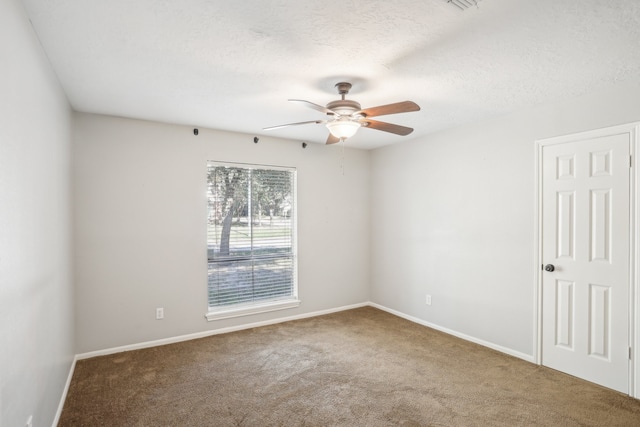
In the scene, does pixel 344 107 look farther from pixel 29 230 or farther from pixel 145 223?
pixel 145 223

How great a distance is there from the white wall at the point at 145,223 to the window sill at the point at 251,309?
0.24 feet

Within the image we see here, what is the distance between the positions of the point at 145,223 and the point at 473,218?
12.1ft

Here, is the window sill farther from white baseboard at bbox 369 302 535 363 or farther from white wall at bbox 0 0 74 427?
white wall at bbox 0 0 74 427

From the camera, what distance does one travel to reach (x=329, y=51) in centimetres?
219

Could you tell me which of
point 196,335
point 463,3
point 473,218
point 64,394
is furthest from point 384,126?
point 64,394

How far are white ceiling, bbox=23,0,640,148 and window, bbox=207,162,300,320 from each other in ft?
4.01

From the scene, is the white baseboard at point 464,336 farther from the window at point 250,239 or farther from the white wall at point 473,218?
the window at point 250,239

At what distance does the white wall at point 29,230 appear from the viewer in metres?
1.48

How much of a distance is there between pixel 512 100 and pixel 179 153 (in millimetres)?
3488

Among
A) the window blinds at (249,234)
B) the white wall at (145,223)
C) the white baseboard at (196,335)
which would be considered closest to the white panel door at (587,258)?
the white baseboard at (196,335)

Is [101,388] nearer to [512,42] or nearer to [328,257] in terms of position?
[328,257]

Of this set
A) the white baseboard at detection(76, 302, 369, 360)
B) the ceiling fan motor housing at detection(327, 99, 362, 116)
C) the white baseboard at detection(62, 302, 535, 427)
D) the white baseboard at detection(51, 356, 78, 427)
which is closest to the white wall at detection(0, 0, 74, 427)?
the white baseboard at detection(51, 356, 78, 427)

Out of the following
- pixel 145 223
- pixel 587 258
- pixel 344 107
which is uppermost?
Answer: pixel 344 107

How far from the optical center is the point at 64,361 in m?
2.79
